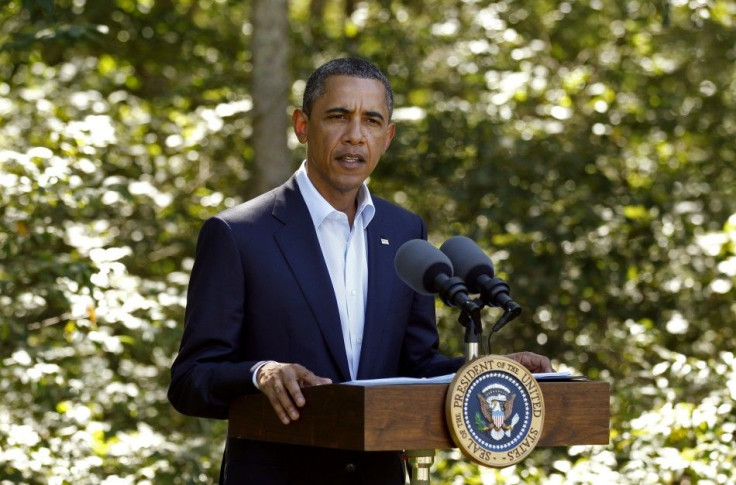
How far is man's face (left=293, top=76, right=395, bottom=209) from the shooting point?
135 inches

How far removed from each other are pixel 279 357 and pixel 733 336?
5.36m

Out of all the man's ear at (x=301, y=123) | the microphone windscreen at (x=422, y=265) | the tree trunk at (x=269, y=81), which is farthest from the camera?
the tree trunk at (x=269, y=81)

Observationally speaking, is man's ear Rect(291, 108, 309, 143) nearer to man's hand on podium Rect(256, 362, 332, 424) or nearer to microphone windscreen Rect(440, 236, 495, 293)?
microphone windscreen Rect(440, 236, 495, 293)

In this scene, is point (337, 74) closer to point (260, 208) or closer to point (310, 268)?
point (260, 208)

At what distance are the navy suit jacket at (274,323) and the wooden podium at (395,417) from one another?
0.83 feet

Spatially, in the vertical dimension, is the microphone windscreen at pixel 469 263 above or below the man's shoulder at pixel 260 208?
below

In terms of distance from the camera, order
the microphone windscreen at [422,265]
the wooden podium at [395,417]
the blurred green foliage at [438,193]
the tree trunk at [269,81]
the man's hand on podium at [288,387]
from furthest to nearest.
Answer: the tree trunk at [269,81]
the blurred green foliage at [438,193]
the microphone windscreen at [422,265]
the man's hand on podium at [288,387]
the wooden podium at [395,417]

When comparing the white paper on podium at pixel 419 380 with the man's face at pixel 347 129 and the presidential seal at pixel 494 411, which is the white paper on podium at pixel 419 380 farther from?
the man's face at pixel 347 129

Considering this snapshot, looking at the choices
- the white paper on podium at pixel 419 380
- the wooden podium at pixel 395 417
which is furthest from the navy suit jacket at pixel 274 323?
the white paper on podium at pixel 419 380

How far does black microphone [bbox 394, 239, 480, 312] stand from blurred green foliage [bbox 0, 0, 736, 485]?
3199 mm

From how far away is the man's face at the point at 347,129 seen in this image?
342 cm

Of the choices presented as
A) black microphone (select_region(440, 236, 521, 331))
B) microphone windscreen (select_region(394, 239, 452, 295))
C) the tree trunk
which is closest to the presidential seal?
black microphone (select_region(440, 236, 521, 331))

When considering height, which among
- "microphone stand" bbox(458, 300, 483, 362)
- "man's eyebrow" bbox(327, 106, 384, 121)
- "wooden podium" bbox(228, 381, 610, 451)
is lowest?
"wooden podium" bbox(228, 381, 610, 451)

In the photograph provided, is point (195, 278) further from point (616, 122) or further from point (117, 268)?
point (616, 122)
